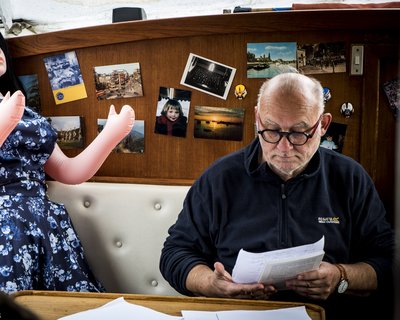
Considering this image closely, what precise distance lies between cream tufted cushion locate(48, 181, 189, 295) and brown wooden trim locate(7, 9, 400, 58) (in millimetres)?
553

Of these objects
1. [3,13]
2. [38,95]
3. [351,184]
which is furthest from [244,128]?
[3,13]

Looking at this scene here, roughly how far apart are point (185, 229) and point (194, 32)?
75 cm

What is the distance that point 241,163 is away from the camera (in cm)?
144

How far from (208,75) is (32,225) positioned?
2.68 ft

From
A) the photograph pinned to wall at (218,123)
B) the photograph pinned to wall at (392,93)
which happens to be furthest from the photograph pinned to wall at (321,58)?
the photograph pinned to wall at (218,123)

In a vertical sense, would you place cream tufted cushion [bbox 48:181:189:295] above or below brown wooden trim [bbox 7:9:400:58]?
below

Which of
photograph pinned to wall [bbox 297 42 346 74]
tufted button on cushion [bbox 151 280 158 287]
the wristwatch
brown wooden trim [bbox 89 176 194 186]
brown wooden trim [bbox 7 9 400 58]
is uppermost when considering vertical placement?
brown wooden trim [bbox 7 9 400 58]

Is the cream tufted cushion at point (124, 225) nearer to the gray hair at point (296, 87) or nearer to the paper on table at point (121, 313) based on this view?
A: the gray hair at point (296, 87)

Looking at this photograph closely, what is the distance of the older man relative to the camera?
1332mm

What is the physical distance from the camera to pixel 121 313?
102 centimetres

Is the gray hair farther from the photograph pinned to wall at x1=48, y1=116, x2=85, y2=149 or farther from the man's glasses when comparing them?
the photograph pinned to wall at x1=48, y1=116, x2=85, y2=149

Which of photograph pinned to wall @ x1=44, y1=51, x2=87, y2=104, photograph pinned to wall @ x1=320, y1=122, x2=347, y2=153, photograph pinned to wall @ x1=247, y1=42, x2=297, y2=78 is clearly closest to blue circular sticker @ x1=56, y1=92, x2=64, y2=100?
photograph pinned to wall @ x1=44, y1=51, x2=87, y2=104

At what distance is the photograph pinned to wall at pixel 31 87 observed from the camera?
192cm

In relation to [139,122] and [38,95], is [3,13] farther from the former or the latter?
[139,122]
